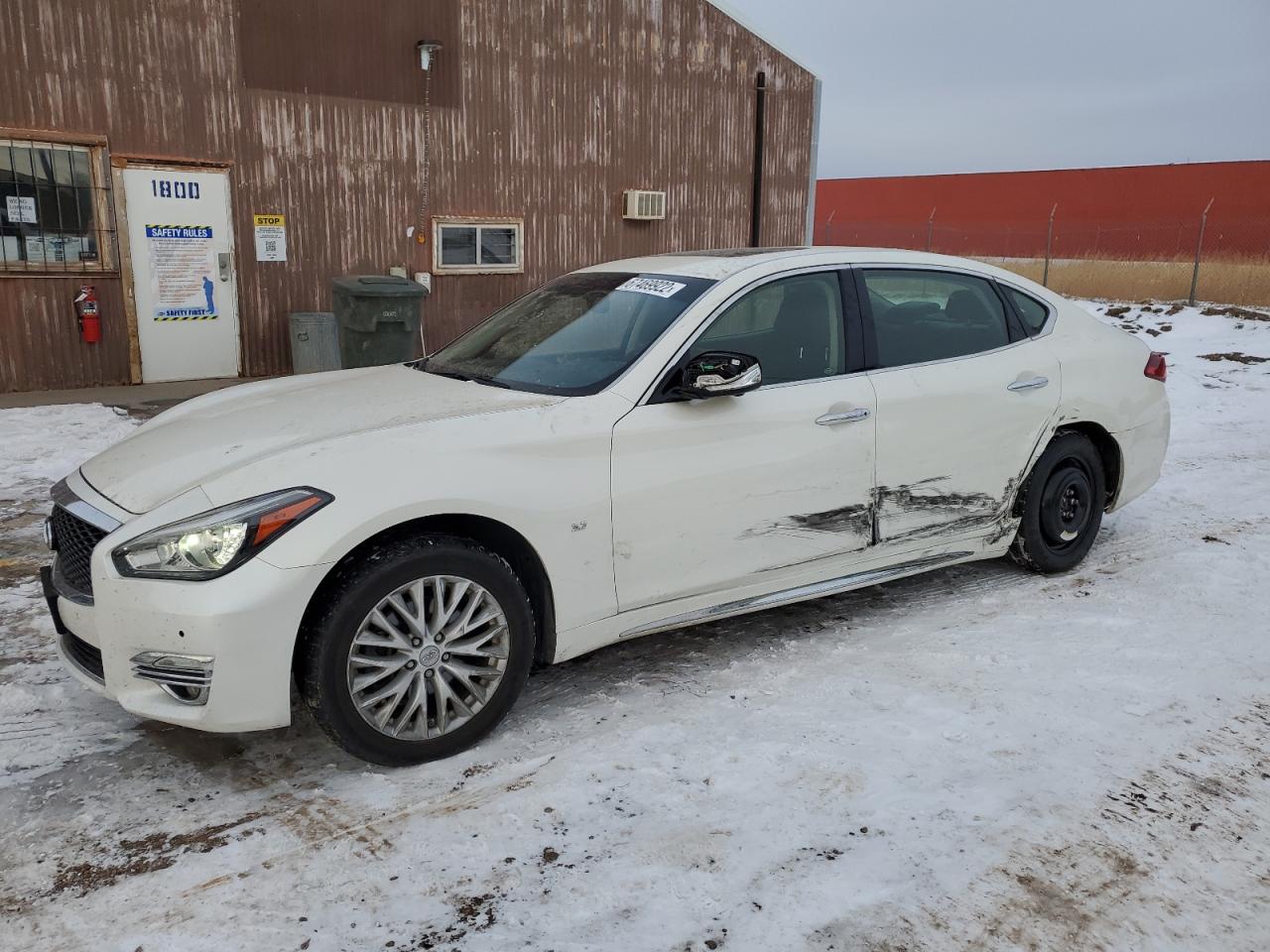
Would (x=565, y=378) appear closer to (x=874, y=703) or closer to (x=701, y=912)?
(x=874, y=703)

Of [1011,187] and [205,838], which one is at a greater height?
[1011,187]

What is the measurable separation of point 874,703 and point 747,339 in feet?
5.06

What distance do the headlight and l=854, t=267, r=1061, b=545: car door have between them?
2456 millimetres

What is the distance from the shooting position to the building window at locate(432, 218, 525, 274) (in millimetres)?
12547

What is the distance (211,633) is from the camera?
293cm

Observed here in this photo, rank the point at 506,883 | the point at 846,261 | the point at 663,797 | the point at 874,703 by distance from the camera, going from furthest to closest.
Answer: the point at 846,261
the point at 874,703
the point at 663,797
the point at 506,883

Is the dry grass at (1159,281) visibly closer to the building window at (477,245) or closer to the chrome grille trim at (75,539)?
the building window at (477,245)

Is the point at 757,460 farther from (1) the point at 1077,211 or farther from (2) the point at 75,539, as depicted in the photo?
(1) the point at 1077,211

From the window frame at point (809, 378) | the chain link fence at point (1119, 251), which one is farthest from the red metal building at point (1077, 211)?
the window frame at point (809, 378)

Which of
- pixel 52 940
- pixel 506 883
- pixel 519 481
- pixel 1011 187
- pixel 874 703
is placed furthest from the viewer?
pixel 1011 187

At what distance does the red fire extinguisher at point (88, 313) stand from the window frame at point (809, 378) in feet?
27.7

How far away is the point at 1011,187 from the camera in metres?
36.4

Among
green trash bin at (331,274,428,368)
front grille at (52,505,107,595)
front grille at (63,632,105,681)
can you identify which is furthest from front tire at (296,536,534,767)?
green trash bin at (331,274,428,368)

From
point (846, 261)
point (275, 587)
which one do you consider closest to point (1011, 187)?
point (846, 261)
